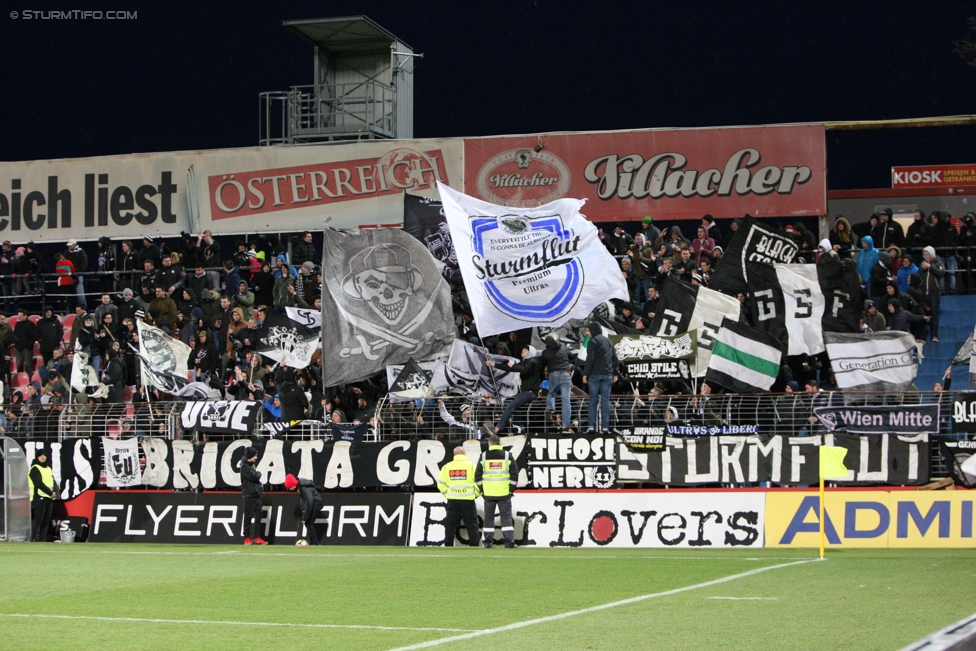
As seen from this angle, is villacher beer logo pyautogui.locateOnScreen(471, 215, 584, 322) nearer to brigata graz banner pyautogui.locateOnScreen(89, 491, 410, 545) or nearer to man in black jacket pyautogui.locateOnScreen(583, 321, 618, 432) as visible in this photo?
man in black jacket pyautogui.locateOnScreen(583, 321, 618, 432)

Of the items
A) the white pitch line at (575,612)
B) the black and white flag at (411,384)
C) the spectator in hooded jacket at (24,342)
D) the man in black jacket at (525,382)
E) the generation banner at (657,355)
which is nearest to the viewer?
the white pitch line at (575,612)

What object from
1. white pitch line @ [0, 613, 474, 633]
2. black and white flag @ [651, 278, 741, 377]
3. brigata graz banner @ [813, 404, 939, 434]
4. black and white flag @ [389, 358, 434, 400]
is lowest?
white pitch line @ [0, 613, 474, 633]

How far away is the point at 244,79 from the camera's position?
43.3 m

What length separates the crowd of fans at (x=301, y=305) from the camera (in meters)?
23.3

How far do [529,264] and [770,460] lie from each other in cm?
532

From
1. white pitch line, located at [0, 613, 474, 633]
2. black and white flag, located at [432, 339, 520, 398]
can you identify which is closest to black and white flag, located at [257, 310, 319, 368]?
black and white flag, located at [432, 339, 520, 398]

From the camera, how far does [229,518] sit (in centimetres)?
2408

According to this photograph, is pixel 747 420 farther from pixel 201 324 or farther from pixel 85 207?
pixel 85 207

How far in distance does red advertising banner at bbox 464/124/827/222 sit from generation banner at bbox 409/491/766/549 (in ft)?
35.9

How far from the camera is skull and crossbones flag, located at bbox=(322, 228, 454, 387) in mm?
23328

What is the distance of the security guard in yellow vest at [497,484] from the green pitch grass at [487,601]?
1.99 meters

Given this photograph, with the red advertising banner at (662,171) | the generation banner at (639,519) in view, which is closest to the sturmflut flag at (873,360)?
the generation banner at (639,519)

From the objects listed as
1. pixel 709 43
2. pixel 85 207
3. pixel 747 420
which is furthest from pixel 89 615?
pixel 709 43

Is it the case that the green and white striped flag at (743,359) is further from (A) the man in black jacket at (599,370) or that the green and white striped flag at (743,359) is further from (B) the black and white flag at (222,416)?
(B) the black and white flag at (222,416)
